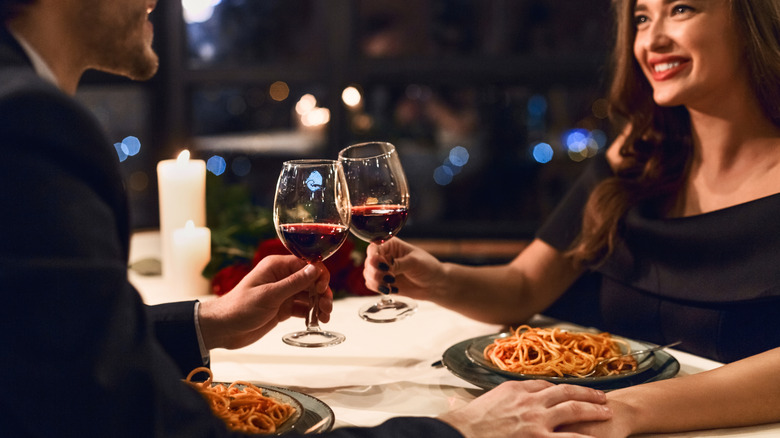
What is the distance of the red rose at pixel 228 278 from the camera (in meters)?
1.76

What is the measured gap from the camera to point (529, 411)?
958mm

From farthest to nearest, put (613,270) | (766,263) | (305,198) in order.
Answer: (613,270) → (766,263) → (305,198)

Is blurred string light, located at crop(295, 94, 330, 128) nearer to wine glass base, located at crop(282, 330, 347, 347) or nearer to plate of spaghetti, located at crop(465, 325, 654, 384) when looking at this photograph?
wine glass base, located at crop(282, 330, 347, 347)

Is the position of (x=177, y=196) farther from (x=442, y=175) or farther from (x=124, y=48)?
(x=442, y=175)

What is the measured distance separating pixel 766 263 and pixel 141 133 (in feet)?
12.0

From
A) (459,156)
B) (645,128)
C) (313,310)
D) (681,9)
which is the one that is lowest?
(313,310)

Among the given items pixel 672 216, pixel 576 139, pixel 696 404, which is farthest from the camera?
pixel 576 139

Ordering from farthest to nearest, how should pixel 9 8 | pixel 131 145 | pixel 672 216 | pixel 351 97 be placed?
pixel 131 145 → pixel 351 97 → pixel 672 216 → pixel 9 8

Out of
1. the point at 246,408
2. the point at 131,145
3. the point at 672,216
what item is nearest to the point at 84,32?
the point at 246,408

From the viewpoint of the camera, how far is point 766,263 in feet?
4.74

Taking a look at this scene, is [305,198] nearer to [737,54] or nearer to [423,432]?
[423,432]

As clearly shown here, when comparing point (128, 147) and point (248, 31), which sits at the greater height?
point (248, 31)

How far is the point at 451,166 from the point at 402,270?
2.86 m

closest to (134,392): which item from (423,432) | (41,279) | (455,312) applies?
(41,279)
